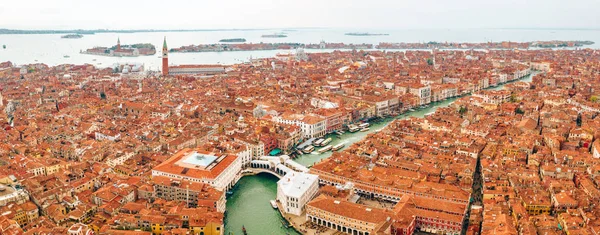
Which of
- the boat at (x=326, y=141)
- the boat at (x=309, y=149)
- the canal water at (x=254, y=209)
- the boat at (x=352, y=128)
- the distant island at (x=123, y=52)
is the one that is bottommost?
the canal water at (x=254, y=209)

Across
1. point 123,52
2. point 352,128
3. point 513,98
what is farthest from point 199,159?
point 123,52

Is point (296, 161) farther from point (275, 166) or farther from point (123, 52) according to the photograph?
point (123, 52)

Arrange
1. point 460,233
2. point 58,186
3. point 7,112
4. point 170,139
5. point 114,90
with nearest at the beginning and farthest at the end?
point 460,233
point 58,186
point 170,139
point 7,112
point 114,90

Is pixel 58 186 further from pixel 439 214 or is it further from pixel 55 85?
pixel 55 85

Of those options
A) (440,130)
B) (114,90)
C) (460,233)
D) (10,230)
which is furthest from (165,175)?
(114,90)

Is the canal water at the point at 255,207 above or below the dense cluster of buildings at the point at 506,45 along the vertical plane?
below

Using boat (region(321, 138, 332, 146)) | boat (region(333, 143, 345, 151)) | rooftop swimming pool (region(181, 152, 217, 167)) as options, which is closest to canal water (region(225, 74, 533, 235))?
rooftop swimming pool (region(181, 152, 217, 167))

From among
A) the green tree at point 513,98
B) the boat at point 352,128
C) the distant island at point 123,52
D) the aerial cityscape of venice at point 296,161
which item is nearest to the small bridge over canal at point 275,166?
the aerial cityscape of venice at point 296,161

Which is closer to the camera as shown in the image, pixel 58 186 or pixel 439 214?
pixel 439 214

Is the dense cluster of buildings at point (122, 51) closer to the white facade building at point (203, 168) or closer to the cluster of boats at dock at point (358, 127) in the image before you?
the cluster of boats at dock at point (358, 127)
